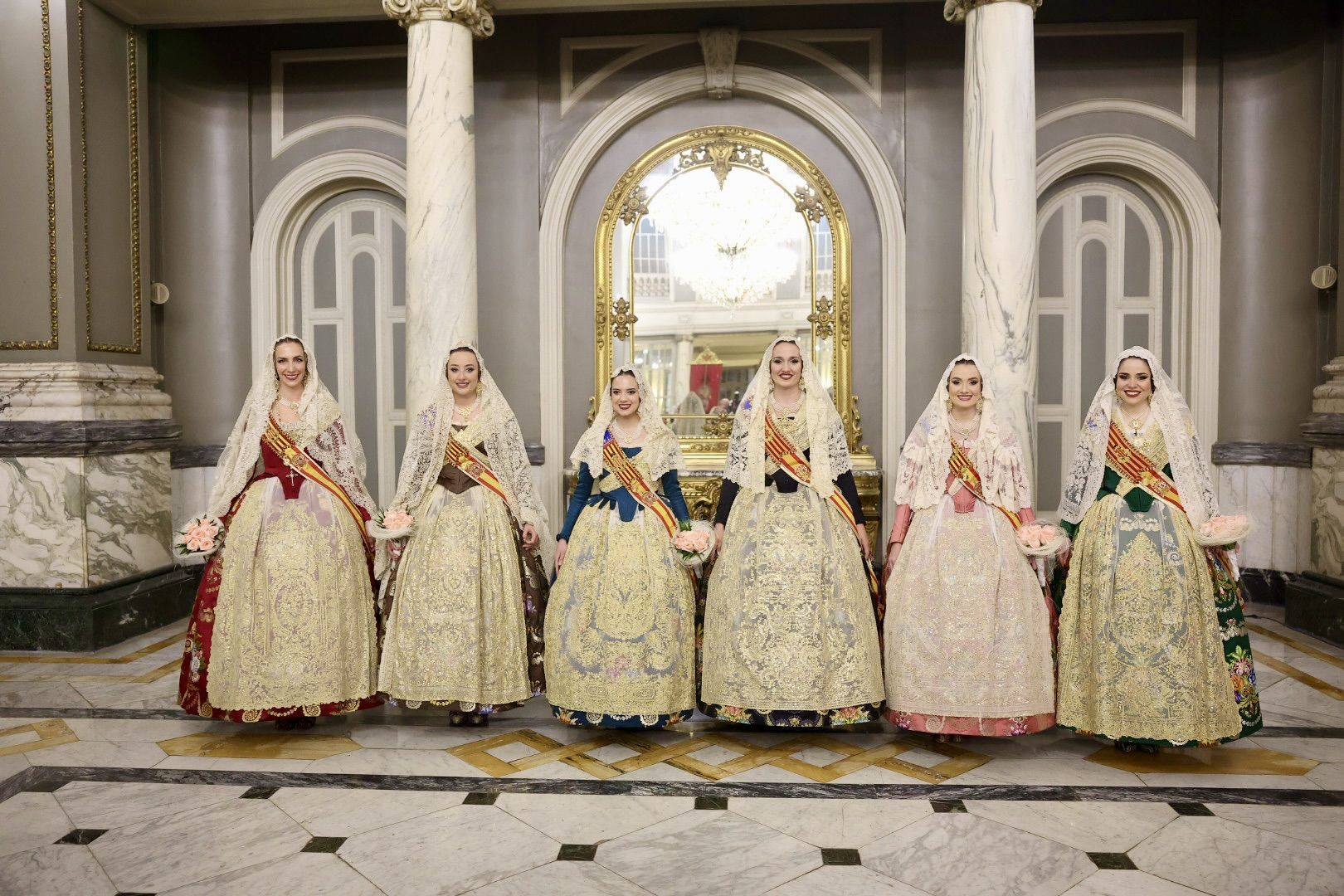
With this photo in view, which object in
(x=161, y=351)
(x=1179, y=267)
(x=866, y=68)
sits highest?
(x=866, y=68)

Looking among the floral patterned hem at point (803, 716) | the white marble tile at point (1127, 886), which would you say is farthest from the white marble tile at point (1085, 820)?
the floral patterned hem at point (803, 716)

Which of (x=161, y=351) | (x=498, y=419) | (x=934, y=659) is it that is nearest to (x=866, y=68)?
(x=498, y=419)

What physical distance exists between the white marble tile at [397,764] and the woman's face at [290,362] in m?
1.59

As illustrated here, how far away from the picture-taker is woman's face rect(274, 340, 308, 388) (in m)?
4.21

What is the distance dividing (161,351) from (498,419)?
3.80 metres

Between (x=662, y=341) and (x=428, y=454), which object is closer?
(x=428, y=454)

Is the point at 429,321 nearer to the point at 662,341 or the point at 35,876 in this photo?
the point at 662,341

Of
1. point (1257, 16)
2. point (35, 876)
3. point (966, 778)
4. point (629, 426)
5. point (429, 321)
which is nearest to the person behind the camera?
point (35, 876)

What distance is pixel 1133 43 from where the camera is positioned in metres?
6.52

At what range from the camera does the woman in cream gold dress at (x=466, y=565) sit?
3979mm

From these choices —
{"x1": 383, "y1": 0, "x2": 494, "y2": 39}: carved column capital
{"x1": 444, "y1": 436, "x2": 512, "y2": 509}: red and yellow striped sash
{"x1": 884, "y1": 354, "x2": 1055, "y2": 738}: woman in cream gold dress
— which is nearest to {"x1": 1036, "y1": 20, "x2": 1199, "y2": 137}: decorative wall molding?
{"x1": 884, "y1": 354, "x2": 1055, "y2": 738}: woman in cream gold dress

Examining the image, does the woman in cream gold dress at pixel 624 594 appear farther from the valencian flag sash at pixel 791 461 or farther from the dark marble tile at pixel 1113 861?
the dark marble tile at pixel 1113 861

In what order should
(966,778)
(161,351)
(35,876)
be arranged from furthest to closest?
1. (161,351)
2. (966,778)
3. (35,876)

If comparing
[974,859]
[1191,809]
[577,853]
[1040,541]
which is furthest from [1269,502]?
[577,853]
